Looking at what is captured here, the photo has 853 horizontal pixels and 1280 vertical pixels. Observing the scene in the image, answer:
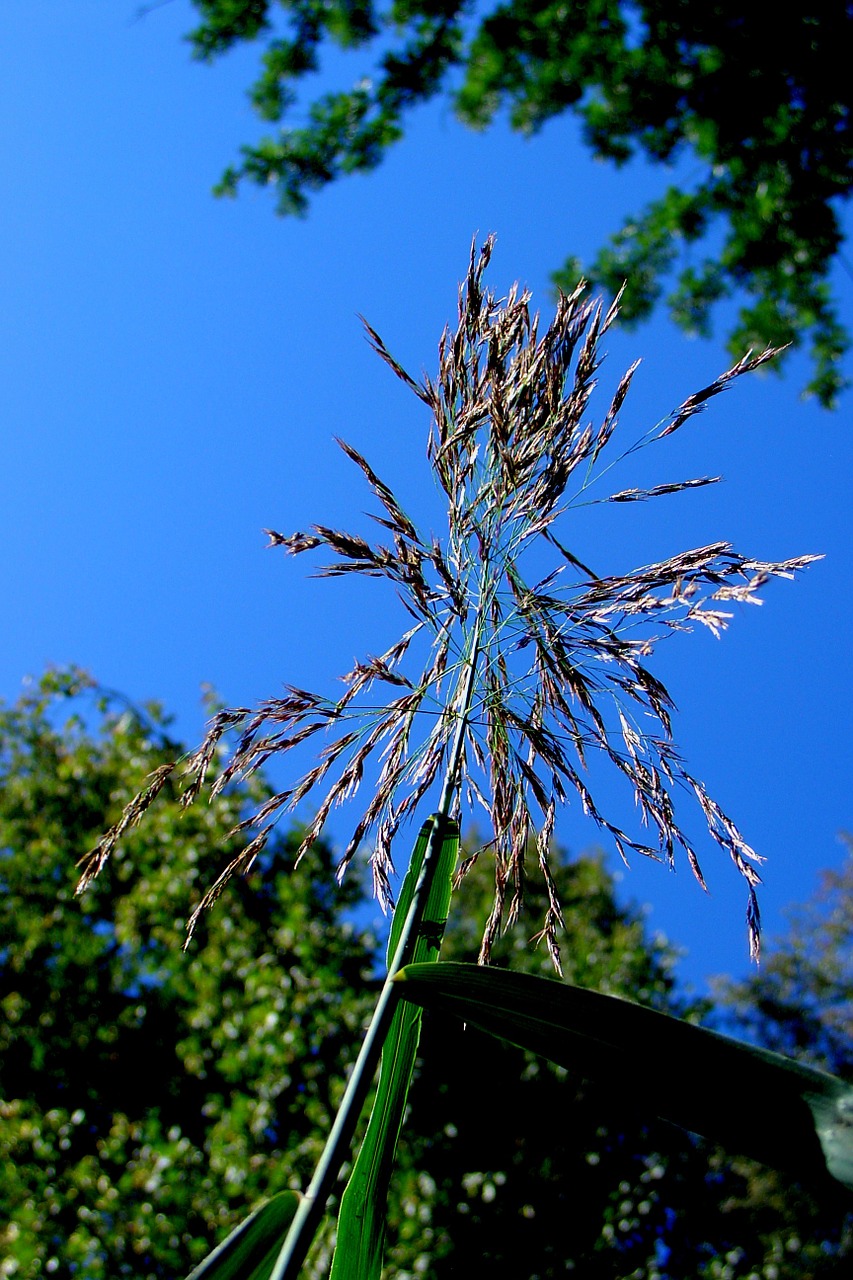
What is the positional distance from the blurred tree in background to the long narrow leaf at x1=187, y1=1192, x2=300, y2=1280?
4.40m

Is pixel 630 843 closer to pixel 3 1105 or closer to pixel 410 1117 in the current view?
pixel 410 1117

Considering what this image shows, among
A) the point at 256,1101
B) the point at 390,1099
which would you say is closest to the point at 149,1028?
the point at 256,1101

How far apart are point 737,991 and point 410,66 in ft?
33.9

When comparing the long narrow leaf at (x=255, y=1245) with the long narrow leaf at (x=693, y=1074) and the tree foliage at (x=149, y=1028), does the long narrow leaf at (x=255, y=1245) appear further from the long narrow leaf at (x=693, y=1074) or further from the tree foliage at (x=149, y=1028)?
the tree foliage at (x=149, y=1028)

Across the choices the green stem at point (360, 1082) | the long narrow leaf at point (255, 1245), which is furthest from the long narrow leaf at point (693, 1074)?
the long narrow leaf at point (255, 1245)

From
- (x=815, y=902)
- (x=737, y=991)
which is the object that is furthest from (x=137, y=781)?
(x=815, y=902)

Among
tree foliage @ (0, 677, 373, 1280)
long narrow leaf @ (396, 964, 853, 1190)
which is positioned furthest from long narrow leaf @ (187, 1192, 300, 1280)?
tree foliage @ (0, 677, 373, 1280)

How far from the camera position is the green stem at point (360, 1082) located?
76 cm

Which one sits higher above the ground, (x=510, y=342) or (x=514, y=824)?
(x=510, y=342)

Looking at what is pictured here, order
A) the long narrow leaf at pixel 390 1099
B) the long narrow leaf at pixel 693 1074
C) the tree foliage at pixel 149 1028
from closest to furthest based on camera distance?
the long narrow leaf at pixel 693 1074
the long narrow leaf at pixel 390 1099
the tree foliage at pixel 149 1028

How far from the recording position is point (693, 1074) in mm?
740

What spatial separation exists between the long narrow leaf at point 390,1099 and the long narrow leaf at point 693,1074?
12cm

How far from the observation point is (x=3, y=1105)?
543 cm

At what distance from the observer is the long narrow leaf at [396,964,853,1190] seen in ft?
2.29
